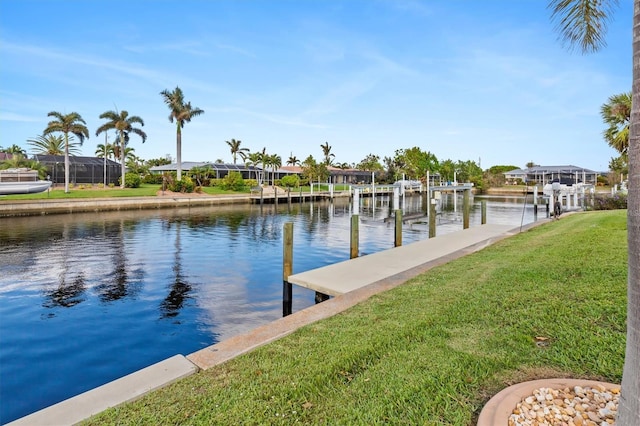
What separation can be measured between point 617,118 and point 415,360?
26.5 meters

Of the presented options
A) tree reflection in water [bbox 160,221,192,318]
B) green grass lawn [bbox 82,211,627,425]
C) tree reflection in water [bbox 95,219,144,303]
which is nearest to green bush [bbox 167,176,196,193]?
tree reflection in water [bbox 95,219,144,303]

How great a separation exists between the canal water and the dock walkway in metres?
1.06

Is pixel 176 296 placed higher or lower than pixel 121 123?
lower

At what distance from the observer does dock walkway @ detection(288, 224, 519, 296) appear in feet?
27.4

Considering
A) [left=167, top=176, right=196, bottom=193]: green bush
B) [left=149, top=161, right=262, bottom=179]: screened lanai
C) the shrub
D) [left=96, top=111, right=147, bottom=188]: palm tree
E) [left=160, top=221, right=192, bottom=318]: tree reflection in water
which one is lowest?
[left=160, top=221, right=192, bottom=318]: tree reflection in water

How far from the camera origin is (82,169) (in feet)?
167

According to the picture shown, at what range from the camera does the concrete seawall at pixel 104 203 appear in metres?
28.8

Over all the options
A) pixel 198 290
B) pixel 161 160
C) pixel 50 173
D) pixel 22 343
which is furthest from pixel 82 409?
pixel 161 160

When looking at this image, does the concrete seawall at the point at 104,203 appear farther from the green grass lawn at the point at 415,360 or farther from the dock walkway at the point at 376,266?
the green grass lawn at the point at 415,360

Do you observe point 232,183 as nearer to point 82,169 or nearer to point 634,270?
point 82,169

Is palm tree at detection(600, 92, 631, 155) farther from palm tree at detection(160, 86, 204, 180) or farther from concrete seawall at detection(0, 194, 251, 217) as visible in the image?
palm tree at detection(160, 86, 204, 180)

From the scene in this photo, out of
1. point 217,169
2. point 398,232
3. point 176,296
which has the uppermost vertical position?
point 217,169

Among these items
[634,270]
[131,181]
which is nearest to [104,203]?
[131,181]

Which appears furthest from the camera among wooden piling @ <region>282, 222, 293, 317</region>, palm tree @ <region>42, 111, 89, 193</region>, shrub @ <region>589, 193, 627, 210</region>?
palm tree @ <region>42, 111, 89, 193</region>
